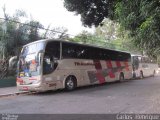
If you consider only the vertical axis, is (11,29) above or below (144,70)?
above

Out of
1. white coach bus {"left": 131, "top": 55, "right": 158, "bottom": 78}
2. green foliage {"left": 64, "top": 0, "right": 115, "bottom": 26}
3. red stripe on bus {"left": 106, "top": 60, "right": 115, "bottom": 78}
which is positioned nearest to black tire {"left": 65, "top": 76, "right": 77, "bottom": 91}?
green foliage {"left": 64, "top": 0, "right": 115, "bottom": 26}

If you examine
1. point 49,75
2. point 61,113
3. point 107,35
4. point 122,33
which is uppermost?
point 107,35

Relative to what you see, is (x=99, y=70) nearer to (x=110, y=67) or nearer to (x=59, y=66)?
(x=110, y=67)

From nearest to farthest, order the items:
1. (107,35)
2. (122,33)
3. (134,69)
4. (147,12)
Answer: (147,12) → (122,33) → (134,69) → (107,35)

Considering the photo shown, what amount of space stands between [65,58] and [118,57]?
8.15 meters

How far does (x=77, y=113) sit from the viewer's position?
8.02 meters

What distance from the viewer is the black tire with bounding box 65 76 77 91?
583 inches

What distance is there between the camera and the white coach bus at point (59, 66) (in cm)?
1326

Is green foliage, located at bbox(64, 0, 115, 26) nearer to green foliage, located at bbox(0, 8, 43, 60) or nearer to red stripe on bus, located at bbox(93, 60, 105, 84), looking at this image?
red stripe on bus, located at bbox(93, 60, 105, 84)

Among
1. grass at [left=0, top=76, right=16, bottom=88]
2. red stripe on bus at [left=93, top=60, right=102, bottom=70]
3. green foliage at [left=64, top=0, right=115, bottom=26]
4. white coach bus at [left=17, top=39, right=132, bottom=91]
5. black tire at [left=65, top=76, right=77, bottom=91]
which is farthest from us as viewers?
red stripe on bus at [left=93, top=60, right=102, bottom=70]

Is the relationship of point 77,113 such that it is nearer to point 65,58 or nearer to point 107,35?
point 65,58

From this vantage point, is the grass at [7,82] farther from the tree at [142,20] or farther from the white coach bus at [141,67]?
the white coach bus at [141,67]

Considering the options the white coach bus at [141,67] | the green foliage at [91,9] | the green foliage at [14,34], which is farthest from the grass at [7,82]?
the white coach bus at [141,67]

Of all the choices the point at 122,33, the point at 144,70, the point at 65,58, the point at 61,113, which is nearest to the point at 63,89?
the point at 65,58
